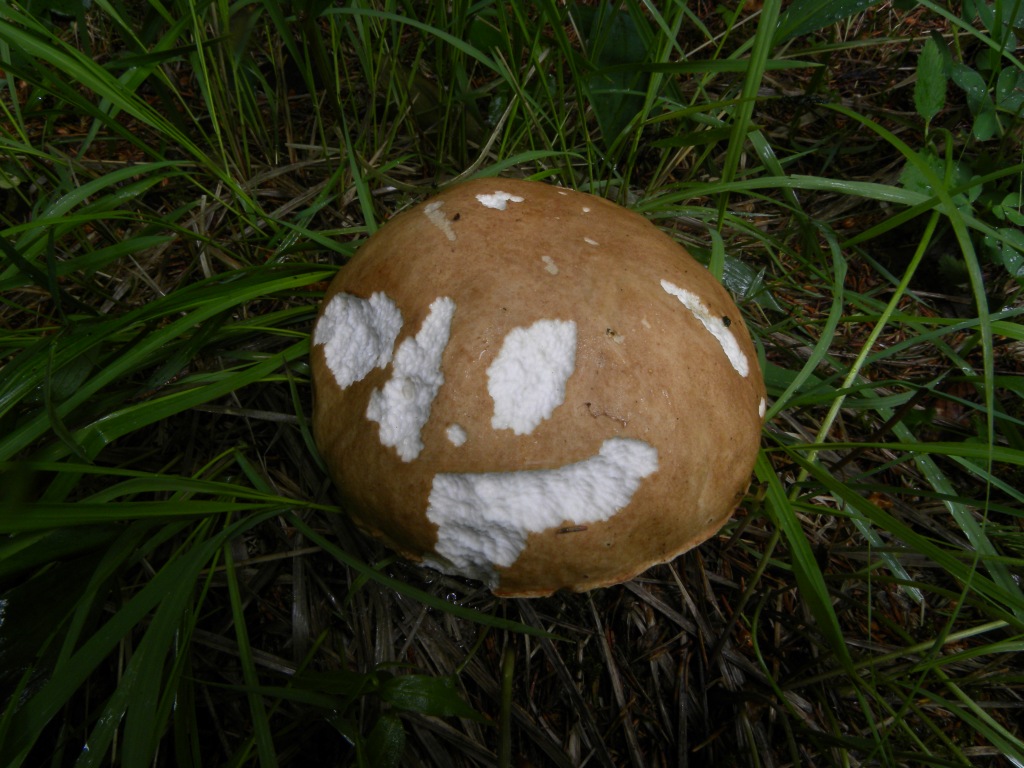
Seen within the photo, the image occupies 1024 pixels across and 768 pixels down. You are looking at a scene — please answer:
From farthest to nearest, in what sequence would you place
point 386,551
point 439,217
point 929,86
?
1. point 929,86
2. point 386,551
3. point 439,217

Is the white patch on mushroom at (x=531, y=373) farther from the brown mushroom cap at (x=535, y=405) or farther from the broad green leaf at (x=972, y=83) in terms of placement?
the broad green leaf at (x=972, y=83)

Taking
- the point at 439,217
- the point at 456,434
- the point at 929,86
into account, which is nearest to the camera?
the point at 456,434

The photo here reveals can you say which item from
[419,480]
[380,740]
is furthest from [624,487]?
[380,740]

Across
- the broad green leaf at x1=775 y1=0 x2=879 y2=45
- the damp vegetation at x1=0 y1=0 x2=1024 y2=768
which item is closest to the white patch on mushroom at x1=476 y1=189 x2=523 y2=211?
the damp vegetation at x1=0 y1=0 x2=1024 y2=768

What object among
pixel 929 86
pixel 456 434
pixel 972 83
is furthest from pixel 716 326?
A: pixel 972 83

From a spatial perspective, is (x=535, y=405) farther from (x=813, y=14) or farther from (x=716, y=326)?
(x=813, y=14)

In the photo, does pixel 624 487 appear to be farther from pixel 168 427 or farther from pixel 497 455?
pixel 168 427

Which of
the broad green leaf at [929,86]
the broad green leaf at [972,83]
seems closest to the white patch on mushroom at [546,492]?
the broad green leaf at [929,86]

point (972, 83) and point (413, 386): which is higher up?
point (972, 83)
